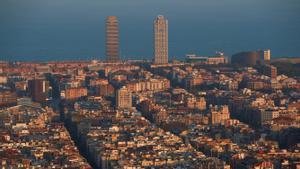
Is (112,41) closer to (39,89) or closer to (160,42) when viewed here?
(160,42)

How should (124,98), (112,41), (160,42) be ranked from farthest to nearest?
(160,42) < (112,41) < (124,98)

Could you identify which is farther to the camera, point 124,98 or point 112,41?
point 112,41

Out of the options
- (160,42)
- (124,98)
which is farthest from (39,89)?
(160,42)

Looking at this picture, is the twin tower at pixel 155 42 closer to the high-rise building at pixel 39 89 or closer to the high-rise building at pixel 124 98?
the high-rise building at pixel 39 89

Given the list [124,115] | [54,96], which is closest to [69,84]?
[54,96]

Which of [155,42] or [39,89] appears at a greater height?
[155,42]

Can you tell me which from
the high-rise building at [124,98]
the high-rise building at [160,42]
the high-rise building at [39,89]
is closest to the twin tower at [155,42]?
the high-rise building at [160,42]
